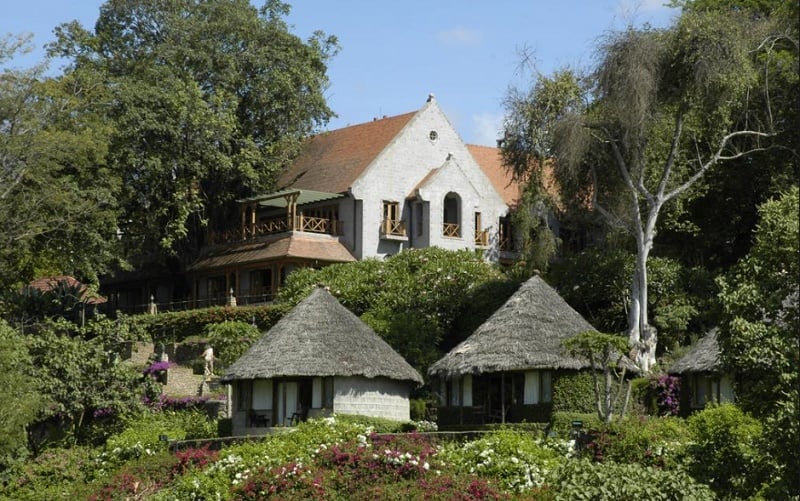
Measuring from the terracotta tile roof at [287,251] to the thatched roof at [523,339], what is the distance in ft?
48.5

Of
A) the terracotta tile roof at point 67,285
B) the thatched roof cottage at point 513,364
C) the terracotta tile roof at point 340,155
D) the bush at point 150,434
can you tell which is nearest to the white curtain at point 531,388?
the thatched roof cottage at point 513,364

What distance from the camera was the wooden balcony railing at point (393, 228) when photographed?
62219mm

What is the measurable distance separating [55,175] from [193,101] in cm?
638

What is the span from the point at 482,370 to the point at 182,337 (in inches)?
759

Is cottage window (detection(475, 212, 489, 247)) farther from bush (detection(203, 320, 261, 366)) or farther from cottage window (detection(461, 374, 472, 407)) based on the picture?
cottage window (detection(461, 374, 472, 407))

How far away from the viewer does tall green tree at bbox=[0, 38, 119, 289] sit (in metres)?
54.5

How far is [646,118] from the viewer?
49.0m

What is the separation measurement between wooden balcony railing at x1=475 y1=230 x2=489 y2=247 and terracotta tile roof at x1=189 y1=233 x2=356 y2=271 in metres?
5.79

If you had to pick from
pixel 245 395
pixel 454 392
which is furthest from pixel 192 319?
pixel 454 392

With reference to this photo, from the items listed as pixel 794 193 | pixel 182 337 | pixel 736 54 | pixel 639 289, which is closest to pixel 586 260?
pixel 639 289

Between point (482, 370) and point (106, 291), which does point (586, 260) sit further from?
point (106, 291)

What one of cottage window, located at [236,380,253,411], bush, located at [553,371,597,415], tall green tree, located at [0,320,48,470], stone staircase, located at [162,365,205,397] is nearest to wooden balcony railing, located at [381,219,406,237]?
stone staircase, located at [162,365,205,397]

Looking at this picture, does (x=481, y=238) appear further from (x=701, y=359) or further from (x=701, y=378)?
(x=701, y=359)

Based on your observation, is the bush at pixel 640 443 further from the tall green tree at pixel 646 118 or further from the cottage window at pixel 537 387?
the tall green tree at pixel 646 118
